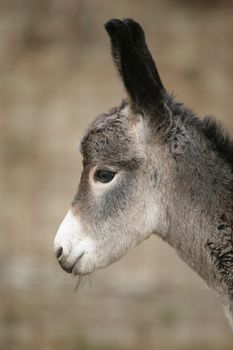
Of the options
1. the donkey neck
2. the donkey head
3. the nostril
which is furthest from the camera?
the nostril

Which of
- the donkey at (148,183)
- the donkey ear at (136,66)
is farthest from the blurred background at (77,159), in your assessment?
the donkey ear at (136,66)

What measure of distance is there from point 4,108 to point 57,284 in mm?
2286

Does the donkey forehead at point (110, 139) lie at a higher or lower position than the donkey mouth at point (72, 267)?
higher

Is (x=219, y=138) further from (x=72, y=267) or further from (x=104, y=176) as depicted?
(x=72, y=267)

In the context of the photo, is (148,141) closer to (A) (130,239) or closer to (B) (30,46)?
(A) (130,239)

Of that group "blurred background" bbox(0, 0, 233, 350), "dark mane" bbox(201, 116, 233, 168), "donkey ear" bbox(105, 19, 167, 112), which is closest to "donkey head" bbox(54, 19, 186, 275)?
"donkey ear" bbox(105, 19, 167, 112)

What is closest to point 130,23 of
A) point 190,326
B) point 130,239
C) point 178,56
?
point 130,239

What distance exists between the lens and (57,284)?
9.66m

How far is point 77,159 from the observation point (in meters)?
10.3

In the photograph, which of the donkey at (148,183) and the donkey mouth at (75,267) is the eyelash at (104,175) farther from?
the donkey mouth at (75,267)

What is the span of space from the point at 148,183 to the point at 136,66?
1.96 ft

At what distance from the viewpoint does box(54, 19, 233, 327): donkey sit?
4.91 meters

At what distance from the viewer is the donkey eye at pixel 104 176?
16.9ft

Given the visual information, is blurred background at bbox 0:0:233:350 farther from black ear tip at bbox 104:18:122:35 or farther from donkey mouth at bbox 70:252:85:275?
black ear tip at bbox 104:18:122:35
